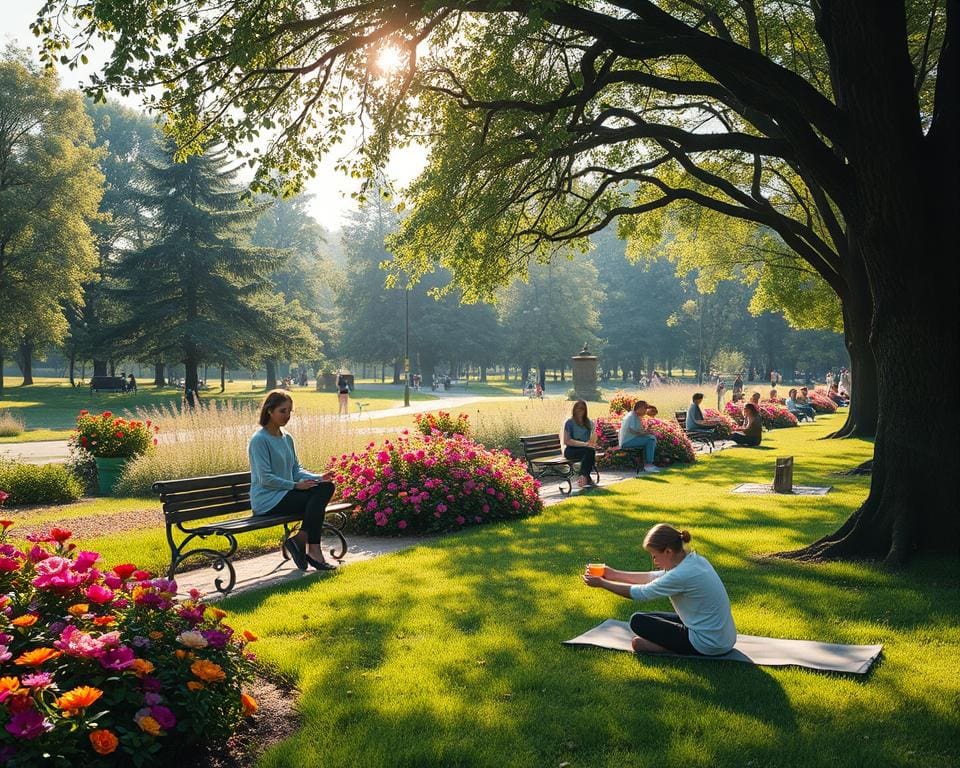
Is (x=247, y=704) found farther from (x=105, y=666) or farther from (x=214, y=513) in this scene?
(x=214, y=513)

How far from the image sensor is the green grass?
4.28 meters

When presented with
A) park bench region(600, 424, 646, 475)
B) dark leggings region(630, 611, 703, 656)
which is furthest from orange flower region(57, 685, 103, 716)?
park bench region(600, 424, 646, 475)

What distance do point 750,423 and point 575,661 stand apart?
1831 centimetres

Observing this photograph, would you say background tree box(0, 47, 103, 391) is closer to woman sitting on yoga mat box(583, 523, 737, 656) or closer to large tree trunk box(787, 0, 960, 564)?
large tree trunk box(787, 0, 960, 564)

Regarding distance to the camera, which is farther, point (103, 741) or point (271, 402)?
point (271, 402)

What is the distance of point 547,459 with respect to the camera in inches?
622

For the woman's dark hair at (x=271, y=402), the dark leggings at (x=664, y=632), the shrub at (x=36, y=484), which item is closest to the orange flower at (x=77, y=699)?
the dark leggings at (x=664, y=632)

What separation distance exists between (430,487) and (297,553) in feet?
9.54

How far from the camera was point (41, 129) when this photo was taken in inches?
1524

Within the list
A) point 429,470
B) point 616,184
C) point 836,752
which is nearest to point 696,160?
point 616,184

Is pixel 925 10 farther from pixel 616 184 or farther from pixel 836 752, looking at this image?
pixel 836 752

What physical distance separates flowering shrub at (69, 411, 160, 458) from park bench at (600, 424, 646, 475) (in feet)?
29.9

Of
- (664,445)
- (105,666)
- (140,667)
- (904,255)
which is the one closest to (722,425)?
(664,445)

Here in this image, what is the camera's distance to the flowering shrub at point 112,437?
49.8ft
